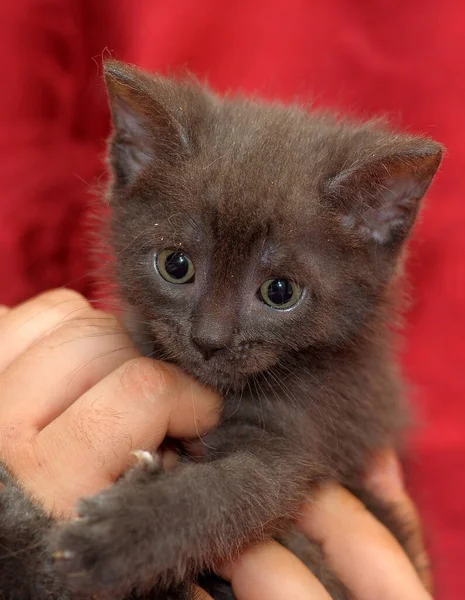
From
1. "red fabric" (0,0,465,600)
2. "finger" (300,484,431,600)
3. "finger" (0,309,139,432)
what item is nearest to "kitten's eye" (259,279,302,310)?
"finger" (0,309,139,432)

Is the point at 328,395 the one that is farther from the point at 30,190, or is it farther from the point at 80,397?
the point at 30,190

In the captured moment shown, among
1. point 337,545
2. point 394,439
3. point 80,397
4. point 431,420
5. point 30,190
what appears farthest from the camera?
point 431,420

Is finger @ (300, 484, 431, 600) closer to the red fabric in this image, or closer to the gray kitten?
the gray kitten

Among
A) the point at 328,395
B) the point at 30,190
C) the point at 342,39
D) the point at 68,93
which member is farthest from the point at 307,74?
the point at 328,395

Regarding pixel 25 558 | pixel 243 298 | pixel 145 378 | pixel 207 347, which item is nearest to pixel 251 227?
pixel 243 298

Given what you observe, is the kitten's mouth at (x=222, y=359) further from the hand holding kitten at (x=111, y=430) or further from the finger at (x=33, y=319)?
the finger at (x=33, y=319)
